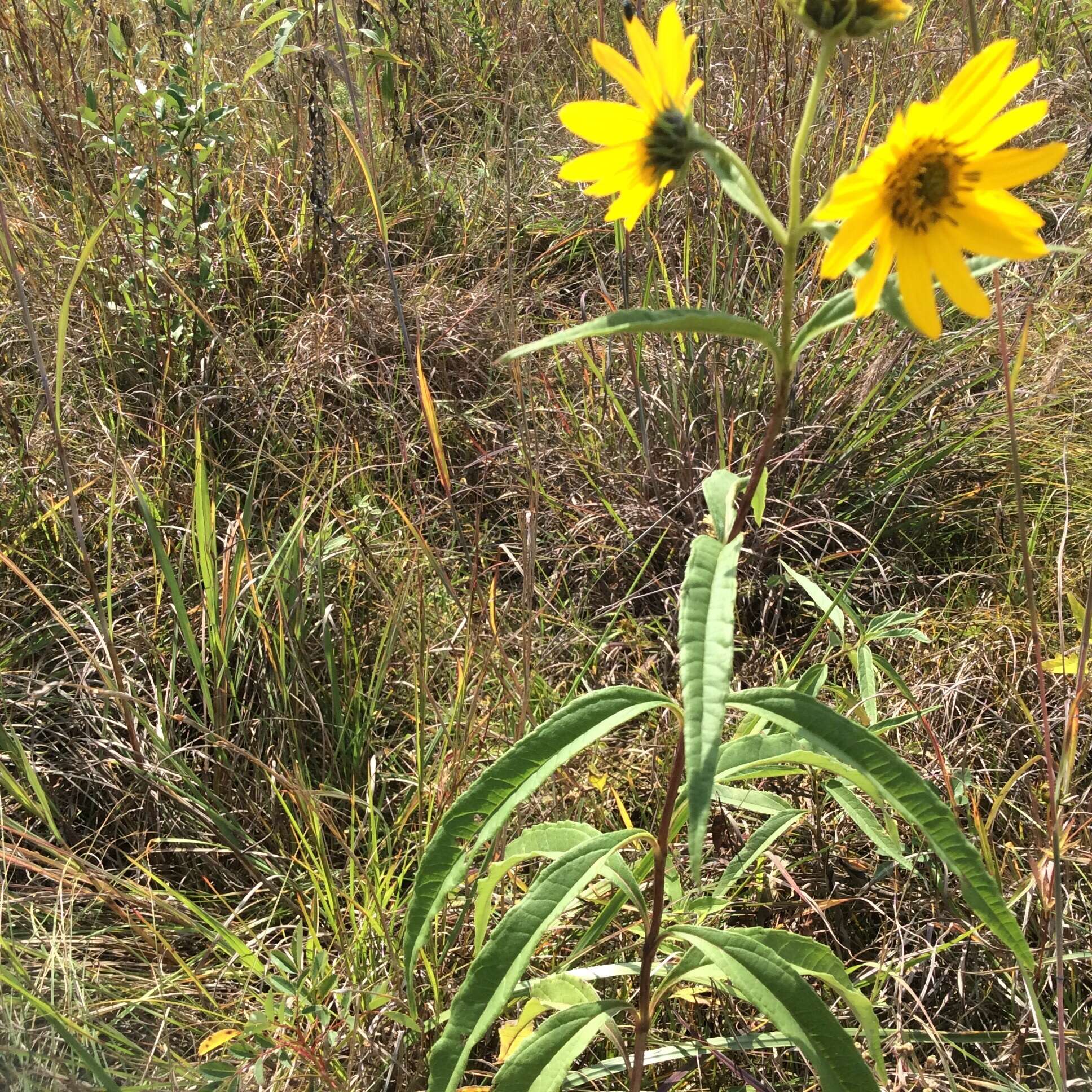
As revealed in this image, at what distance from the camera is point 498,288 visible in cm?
232

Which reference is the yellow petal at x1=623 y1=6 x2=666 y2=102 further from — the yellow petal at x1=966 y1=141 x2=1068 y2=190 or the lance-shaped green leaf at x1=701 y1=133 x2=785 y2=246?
the yellow petal at x1=966 y1=141 x2=1068 y2=190

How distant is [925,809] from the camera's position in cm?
85

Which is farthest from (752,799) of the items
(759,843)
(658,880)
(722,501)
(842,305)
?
(842,305)

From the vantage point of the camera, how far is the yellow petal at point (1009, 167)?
0.76 meters

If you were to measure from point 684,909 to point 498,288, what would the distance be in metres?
1.56

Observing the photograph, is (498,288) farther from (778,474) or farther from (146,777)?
(146,777)

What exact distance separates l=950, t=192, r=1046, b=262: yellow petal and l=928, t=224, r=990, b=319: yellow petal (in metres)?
0.01

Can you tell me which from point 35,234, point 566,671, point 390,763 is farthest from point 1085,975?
point 35,234

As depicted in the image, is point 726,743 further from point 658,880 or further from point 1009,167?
point 1009,167

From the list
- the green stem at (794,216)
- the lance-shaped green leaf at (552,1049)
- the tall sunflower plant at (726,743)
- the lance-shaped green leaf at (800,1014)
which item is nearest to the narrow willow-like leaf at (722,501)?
the tall sunflower plant at (726,743)

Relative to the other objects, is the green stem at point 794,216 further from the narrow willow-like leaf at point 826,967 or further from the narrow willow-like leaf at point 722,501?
the narrow willow-like leaf at point 826,967

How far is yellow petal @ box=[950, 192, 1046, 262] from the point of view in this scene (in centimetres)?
80

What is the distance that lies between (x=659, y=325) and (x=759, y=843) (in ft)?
2.50

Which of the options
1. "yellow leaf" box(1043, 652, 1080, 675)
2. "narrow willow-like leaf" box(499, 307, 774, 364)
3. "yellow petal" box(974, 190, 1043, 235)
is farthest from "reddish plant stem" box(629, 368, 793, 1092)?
"yellow leaf" box(1043, 652, 1080, 675)
